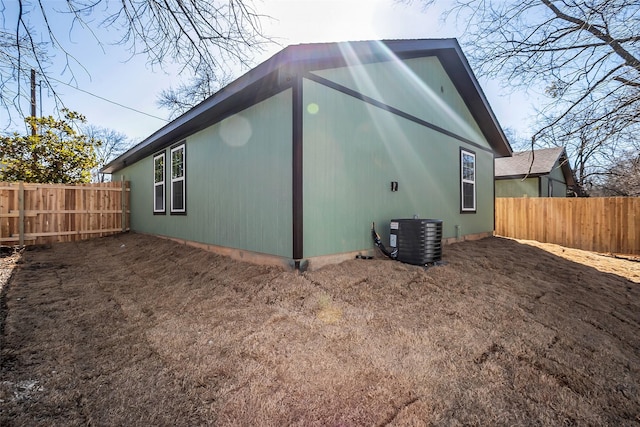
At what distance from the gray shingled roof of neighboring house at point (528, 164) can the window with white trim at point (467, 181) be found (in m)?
7.44

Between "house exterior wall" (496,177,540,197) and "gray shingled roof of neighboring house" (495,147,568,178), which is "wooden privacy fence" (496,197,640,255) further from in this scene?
"gray shingled roof of neighboring house" (495,147,568,178)

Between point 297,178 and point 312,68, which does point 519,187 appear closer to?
point 312,68

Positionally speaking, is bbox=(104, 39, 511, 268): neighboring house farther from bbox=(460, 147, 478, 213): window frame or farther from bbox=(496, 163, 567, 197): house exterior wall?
bbox=(496, 163, 567, 197): house exterior wall

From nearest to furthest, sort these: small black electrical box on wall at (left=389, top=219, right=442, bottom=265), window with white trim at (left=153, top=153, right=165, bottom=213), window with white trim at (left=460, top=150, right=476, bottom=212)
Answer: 1. small black electrical box on wall at (left=389, top=219, right=442, bottom=265)
2. window with white trim at (left=460, top=150, right=476, bottom=212)
3. window with white trim at (left=153, top=153, right=165, bottom=213)

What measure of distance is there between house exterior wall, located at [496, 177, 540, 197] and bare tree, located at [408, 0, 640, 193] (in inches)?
420

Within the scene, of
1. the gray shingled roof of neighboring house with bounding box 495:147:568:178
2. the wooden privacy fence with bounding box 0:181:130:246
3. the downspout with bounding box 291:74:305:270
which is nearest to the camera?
the downspout with bounding box 291:74:305:270

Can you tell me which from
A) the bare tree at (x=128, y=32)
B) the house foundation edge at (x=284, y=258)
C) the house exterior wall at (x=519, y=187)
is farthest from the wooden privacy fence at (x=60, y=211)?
the house exterior wall at (x=519, y=187)

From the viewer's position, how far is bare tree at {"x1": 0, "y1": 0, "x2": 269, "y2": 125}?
8.01 feet

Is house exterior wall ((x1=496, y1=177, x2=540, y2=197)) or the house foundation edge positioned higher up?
house exterior wall ((x1=496, y1=177, x2=540, y2=197))

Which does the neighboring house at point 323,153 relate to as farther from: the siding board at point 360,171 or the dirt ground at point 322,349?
the dirt ground at point 322,349

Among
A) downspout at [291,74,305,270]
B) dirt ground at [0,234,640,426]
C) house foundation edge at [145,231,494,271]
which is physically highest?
downspout at [291,74,305,270]

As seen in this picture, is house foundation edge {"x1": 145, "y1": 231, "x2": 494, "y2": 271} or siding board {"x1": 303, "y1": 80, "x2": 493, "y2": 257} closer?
house foundation edge {"x1": 145, "y1": 231, "x2": 494, "y2": 271}

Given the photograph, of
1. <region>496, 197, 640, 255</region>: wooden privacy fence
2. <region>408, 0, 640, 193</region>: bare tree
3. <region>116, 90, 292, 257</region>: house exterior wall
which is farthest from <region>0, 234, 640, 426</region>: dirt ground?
<region>496, 197, 640, 255</region>: wooden privacy fence

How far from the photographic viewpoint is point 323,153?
4211mm
